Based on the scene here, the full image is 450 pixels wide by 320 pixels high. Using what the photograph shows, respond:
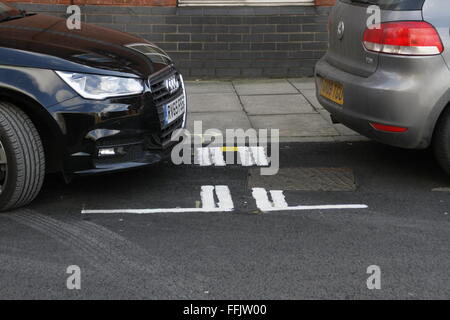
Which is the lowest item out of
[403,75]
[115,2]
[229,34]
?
[229,34]

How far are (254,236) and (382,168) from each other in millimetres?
1916

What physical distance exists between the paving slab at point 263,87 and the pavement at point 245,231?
8.24 feet

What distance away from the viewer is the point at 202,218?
5.20 metres

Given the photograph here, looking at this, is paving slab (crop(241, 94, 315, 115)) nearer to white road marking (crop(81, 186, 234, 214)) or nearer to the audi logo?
the audi logo

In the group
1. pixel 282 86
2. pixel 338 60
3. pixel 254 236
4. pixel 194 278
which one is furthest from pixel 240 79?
pixel 194 278

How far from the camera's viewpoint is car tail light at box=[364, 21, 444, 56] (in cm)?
539

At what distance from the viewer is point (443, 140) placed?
557 cm

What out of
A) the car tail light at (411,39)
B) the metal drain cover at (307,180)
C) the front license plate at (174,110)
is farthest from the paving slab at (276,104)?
the car tail light at (411,39)

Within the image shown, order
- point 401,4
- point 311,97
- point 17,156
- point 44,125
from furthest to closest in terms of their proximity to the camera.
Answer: point 311,97, point 401,4, point 44,125, point 17,156

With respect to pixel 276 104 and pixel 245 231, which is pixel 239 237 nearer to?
pixel 245 231

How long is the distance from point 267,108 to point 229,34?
196cm

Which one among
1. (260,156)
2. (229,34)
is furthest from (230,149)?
(229,34)
